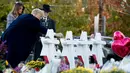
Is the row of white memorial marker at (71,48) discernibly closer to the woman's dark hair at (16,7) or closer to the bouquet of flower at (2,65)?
the bouquet of flower at (2,65)

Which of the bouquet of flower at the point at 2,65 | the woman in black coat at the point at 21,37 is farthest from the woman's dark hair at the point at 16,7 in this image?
the bouquet of flower at the point at 2,65

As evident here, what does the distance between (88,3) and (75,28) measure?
14.6 feet

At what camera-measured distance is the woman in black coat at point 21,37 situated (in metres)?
7.12

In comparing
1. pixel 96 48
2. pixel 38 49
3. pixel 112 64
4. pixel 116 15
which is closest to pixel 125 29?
pixel 116 15

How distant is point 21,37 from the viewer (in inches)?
286

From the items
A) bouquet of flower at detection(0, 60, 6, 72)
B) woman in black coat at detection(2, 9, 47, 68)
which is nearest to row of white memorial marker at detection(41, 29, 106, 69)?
bouquet of flower at detection(0, 60, 6, 72)

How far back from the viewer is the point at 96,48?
230 inches

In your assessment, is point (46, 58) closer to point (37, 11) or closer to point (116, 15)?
point (37, 11)

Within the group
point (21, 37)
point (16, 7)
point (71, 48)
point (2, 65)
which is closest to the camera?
point (71, 48)

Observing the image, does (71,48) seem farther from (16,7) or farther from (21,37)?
(16,7)

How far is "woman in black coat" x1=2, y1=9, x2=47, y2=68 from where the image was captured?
7.12 m

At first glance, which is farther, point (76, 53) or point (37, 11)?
point (37, 11)

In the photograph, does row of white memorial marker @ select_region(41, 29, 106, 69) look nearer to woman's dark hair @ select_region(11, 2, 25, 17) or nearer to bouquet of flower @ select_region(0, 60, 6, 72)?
bouquet of flower @ select_region(0, 60, 6, 72)

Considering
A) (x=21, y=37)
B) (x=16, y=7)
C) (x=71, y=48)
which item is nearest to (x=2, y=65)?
(x=71, y=48)
